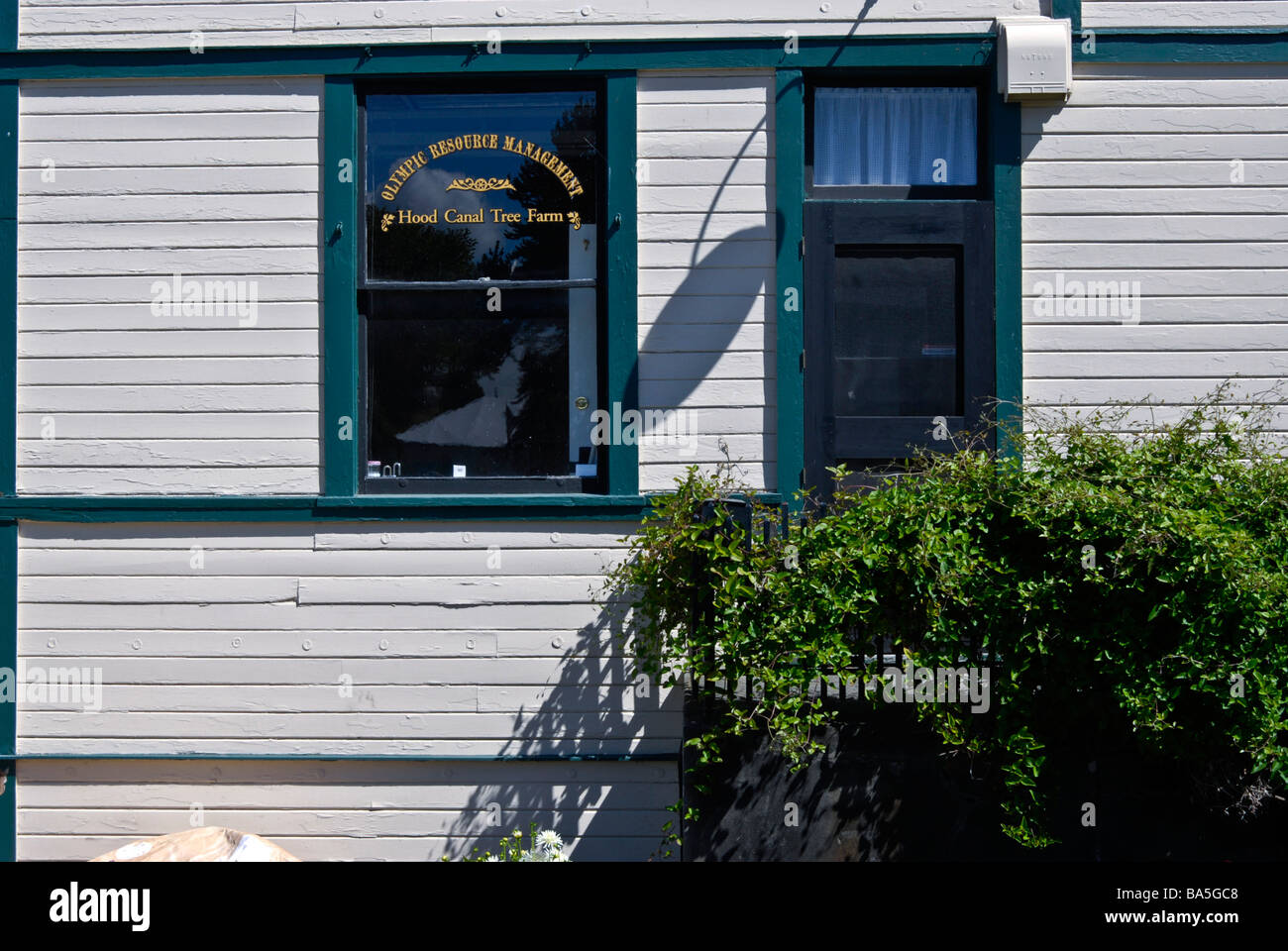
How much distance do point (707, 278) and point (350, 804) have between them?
3.29 metres

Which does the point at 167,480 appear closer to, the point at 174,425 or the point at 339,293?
the point at 174,425

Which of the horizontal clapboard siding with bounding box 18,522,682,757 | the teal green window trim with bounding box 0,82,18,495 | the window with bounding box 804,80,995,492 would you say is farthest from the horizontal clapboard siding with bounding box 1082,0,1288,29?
the teal green window trim with bounding box 0,82,18,495

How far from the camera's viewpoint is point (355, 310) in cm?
536

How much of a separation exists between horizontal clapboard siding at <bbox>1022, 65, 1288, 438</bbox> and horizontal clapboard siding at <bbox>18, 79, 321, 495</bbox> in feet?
12.7

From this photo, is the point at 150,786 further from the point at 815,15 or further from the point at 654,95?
the point at 815,15

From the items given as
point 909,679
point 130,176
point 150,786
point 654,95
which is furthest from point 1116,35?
point 150,786

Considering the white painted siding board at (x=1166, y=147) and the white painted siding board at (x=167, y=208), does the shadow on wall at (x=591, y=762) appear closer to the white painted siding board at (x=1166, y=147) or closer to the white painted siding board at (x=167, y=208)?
the white painted siding board at (x=167, y=208)

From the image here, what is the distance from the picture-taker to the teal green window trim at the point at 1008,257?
530 centimetres

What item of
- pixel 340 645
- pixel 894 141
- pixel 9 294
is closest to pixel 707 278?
pixel 894 141

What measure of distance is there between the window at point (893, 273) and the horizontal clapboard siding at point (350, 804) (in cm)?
198

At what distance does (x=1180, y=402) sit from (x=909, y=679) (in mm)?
2300

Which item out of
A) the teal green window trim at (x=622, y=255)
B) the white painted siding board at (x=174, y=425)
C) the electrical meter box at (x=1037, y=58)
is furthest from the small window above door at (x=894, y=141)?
the white painted siding board at (x=174, y=425)

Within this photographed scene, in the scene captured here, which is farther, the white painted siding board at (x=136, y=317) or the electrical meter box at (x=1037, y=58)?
the white painted siding board at (x=136, y=317)

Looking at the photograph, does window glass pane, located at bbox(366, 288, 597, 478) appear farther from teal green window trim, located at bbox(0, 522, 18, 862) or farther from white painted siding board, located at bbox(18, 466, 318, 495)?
teal green window trim, located at bbox(0, 522, 18, 862)
